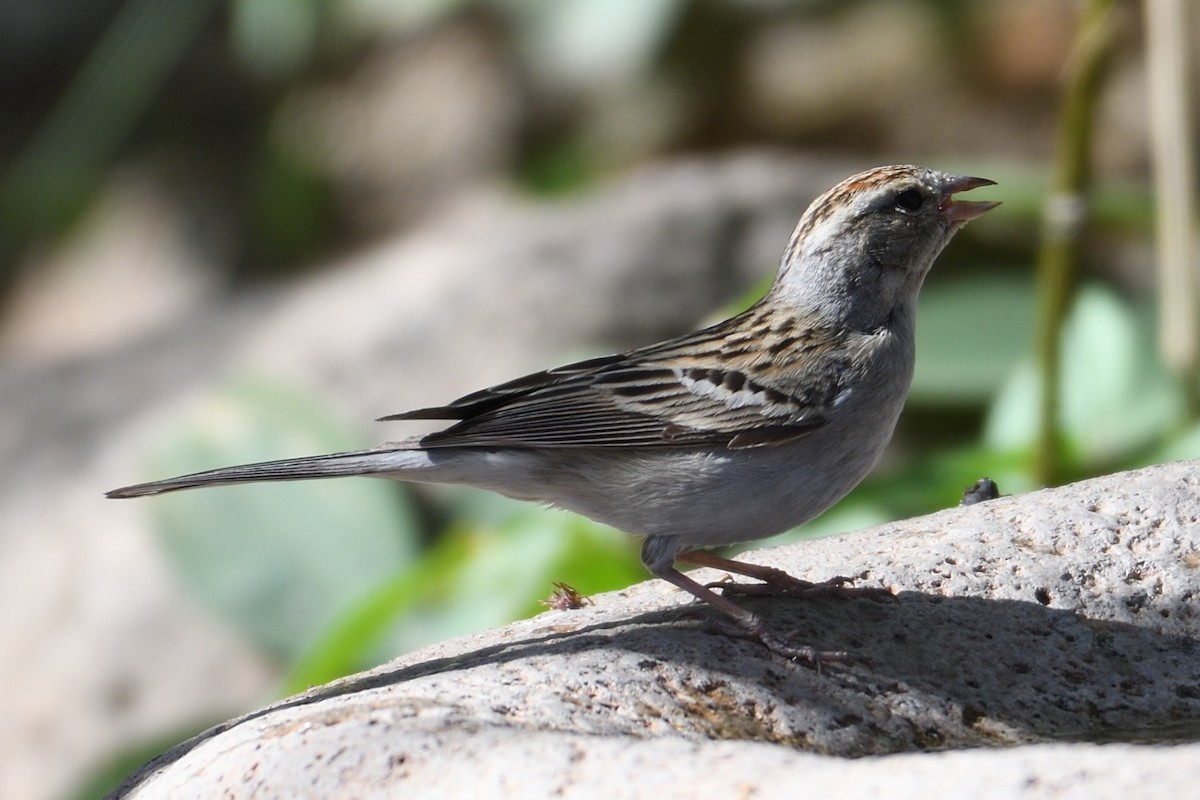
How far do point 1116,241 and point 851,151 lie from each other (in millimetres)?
3015

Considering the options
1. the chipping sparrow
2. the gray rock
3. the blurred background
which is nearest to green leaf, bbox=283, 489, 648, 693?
the blurred background

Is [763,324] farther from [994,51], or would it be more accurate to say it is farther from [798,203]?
[994,51]

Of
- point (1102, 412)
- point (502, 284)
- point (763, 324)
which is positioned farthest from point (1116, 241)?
point (763, 324)

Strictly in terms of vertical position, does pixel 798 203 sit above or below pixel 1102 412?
above

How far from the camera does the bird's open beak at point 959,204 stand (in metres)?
4.20

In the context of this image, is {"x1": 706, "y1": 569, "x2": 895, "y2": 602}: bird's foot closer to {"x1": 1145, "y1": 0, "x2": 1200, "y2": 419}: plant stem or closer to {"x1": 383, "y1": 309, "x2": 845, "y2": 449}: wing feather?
{"x1": 383, "y1": 309, "x2": 845, "y2": 449}: wing feather

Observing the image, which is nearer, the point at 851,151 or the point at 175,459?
the point at 175,459

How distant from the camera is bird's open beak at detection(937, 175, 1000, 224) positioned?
4203 millimetres

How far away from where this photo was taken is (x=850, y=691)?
10.5 ft

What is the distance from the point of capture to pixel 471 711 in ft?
9.35

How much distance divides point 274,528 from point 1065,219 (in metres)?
3.32

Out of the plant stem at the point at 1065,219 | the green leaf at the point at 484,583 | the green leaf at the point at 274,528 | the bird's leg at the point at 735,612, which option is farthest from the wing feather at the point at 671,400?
the green leaf at the point at 274,528

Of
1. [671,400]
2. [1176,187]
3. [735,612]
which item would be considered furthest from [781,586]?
[1176,187]

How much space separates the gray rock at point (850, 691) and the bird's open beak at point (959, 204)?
0.83 metres
